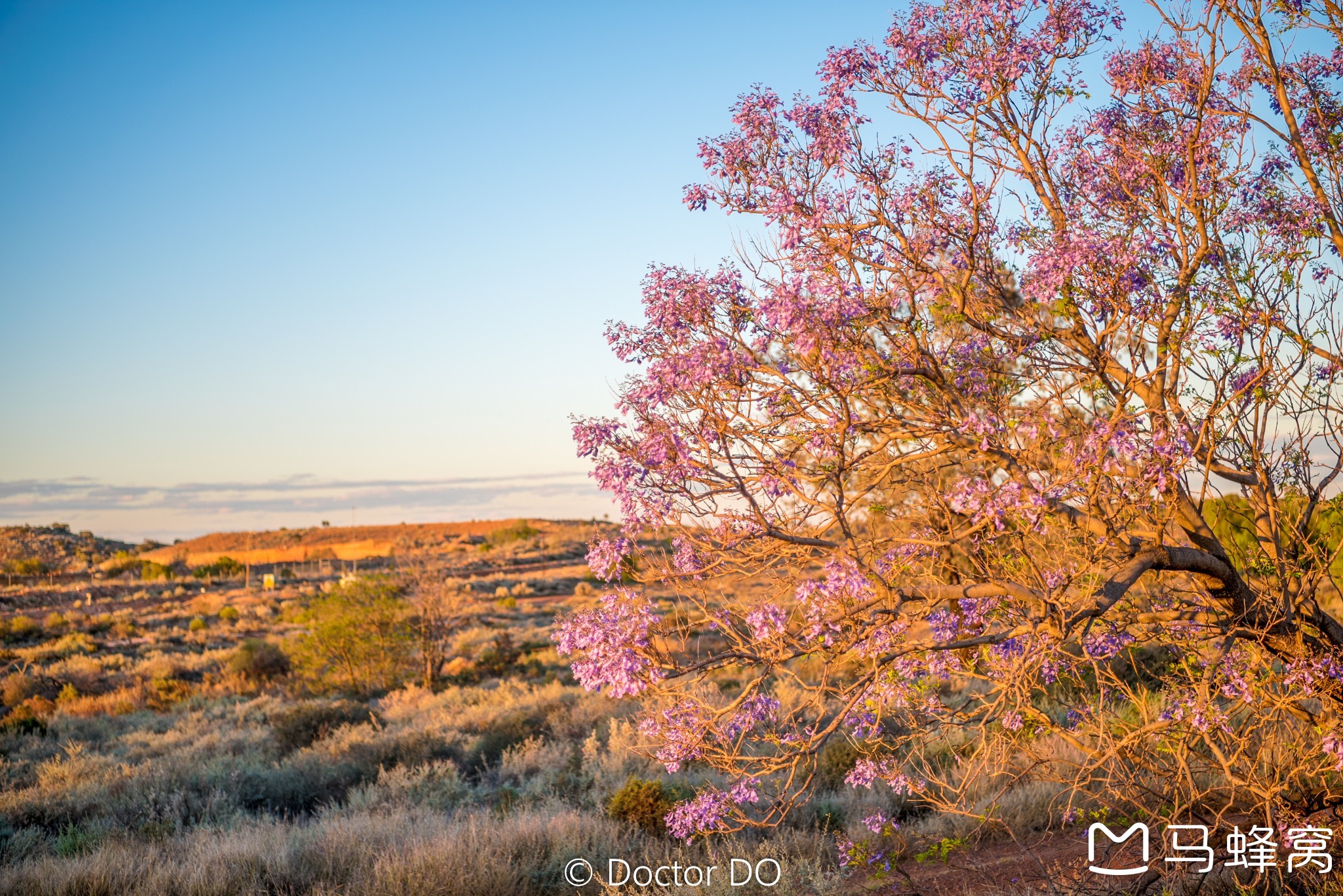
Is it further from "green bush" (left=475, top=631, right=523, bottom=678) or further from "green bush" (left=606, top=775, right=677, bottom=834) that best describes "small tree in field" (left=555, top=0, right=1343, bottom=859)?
"green bush" (left=475, top=631, right=523, bottom=678)

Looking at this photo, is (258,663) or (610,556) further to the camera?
(258,663)

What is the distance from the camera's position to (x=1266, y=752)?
5672mm

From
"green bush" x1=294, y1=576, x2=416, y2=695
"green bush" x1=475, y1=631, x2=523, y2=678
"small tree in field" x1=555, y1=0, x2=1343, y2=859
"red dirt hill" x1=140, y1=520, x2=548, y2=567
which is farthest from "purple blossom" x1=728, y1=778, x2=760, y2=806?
"red dirt hill" x1=140, y1=520, x2=548, y2=567

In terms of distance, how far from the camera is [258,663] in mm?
22203

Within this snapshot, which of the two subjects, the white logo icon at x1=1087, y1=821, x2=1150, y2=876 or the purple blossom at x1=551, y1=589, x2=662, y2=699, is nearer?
the purple blossom at x1=551, y1=589, x2=662, y2=699

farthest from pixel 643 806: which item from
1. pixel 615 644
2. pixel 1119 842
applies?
pixel 615 644

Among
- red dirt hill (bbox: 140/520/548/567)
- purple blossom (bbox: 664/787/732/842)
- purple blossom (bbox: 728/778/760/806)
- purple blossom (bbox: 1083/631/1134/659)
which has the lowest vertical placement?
red dirt hill (bbox: 140/520/548/567)

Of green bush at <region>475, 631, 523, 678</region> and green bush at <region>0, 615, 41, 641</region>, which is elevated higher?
green bush at <region>475, 631, 523, 678</region>

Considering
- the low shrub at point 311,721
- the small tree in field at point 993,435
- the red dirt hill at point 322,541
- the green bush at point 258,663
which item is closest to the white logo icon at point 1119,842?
the small tree in field at point 993,435

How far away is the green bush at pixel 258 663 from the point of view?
859 inches

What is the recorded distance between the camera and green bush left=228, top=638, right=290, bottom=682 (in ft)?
71.6

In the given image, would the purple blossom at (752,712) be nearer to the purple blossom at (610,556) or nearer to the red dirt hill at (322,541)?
the purple blossom at (610,556)

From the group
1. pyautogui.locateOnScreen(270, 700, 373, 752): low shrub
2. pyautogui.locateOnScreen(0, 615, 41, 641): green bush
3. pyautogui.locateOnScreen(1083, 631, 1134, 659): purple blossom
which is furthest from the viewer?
pyautogui.locateOnScreen(0, 615, 41, 641): green bush

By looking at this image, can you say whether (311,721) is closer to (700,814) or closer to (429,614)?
(429,614)
